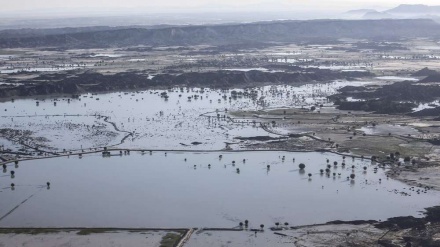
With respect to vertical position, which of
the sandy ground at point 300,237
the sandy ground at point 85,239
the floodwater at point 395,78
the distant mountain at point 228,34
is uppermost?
the distant mountain at point 228,34

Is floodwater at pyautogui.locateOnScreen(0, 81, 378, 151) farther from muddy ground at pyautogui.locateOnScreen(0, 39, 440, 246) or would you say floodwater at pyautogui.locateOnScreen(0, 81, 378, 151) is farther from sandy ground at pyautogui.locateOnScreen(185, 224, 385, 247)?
sandy ground at pyautogui.locateOnScreen(185, 224, 385, 247)

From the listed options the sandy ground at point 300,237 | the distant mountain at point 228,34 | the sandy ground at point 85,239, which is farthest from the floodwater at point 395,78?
the distant mountain at point 228,34

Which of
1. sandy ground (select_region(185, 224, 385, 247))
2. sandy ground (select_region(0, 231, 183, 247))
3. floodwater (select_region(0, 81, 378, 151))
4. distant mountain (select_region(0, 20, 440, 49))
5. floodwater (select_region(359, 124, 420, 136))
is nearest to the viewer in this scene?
sandy ground (select_region(185, 224, 385, 247))

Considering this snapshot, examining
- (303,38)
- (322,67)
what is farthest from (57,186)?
(303,38)

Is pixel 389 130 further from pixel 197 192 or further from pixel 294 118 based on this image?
pixel 197 192

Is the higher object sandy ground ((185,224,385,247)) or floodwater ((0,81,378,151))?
floodwater ((0,81,378,151))

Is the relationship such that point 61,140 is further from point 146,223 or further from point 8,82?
point 8,82

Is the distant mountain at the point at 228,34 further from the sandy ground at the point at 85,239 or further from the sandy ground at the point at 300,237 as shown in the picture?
the sandy ground at the point at 300,237

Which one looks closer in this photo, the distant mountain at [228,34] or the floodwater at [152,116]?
the floodwater at [152,116]

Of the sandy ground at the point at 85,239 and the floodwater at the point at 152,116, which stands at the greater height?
the floodwater at the point at 152,116

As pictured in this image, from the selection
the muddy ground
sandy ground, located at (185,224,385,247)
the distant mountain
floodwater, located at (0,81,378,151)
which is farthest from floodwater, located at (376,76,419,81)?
the distant mountain
